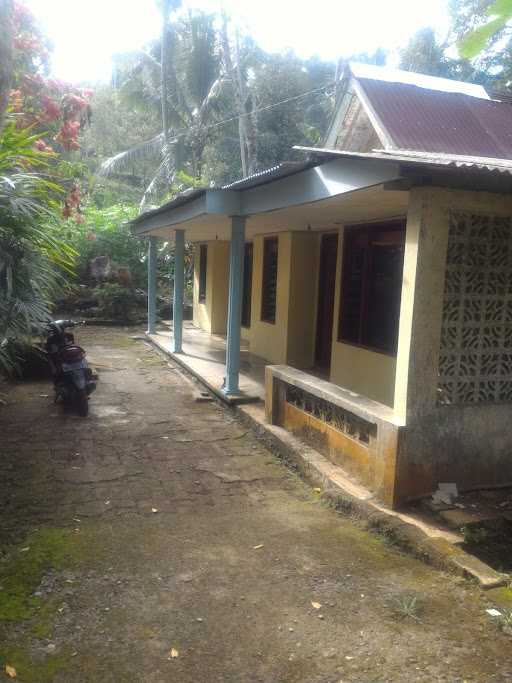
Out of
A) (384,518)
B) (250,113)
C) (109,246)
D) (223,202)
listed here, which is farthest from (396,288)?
(250,113)

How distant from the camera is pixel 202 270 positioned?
15289 millimetres

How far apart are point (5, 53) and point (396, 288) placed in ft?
15.7

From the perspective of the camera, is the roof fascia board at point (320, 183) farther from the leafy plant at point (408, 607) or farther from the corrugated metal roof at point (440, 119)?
the corrugated metal roof at point (440, 119)

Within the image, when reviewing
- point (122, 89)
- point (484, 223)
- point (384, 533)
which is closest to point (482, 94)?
point (484, 223)

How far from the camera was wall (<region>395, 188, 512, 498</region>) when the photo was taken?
4387 mm

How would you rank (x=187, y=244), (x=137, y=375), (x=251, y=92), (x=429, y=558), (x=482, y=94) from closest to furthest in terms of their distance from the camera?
(x=429, y=558), (x=137, y=375), (x=482, y=94), (x=187, y=244), (x=251, y=92)

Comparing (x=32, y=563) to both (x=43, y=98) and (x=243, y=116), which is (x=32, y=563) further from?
(x=243, y=116)

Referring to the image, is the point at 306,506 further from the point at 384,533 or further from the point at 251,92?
the point at 251,92

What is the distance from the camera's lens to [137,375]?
9.98m

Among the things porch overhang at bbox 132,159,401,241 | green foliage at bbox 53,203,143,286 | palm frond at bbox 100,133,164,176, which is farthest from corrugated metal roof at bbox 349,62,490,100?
palm frond at bbox 100,133,164,176

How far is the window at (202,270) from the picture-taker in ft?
49.1

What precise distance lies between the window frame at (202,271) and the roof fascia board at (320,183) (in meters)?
8.04

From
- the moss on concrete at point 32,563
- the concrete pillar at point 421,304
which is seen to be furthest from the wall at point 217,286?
the moss on concrete at point 32,563

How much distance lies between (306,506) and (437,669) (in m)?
2.09
